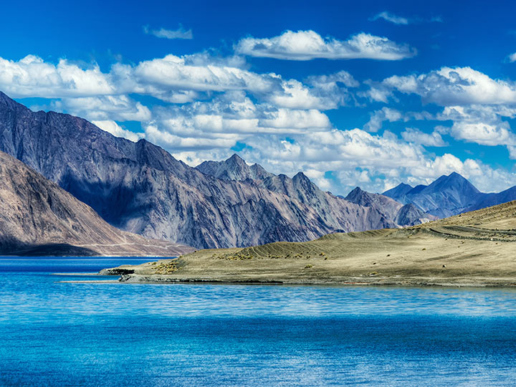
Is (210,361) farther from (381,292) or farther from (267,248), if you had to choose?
(267,248)

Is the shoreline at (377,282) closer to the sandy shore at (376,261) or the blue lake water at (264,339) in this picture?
the sandy shore at (376,261)

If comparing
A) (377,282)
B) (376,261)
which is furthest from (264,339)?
(376,261)

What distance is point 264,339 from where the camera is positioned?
184ft

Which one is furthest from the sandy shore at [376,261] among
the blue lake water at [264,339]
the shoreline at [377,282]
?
the blue lake water at [264,339]

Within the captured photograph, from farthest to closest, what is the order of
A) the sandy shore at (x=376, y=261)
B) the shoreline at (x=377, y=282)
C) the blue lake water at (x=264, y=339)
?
1. the sandy shore at (x=376, y=261)
2. the shoreline at (x=377, y=282)
3. the blue lake water at (x=264, y=339)

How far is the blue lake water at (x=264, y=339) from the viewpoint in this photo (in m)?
42.0

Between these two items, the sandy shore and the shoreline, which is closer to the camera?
the shoreline

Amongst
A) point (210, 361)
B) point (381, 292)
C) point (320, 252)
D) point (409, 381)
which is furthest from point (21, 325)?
point (320, 252)

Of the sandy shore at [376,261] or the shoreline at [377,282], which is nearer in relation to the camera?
the shoreline at [377,282]

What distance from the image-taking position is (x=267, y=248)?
5349 inches

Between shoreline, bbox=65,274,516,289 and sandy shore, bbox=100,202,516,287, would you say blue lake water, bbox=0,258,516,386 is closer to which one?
shoreline, bbox=65,274,516,289

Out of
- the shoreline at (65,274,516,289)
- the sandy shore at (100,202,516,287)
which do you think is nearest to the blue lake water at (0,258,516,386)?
the shoreline at (65,274,516,289)

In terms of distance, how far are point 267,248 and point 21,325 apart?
73672 mm

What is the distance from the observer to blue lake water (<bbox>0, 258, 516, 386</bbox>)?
42.0 m
